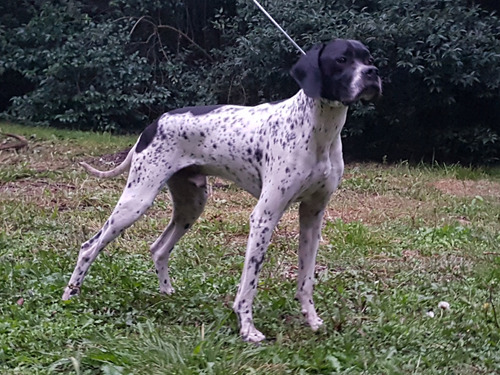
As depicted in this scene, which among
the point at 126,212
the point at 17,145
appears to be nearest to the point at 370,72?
the point at 126,212

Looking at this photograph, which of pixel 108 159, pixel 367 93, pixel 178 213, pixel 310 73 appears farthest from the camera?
pixel 108 159

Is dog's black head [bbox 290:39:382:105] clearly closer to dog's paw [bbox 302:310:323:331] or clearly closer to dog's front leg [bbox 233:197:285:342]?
dog's front leg [bbox 233:197:285:342]

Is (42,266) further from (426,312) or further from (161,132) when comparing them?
(426,312)

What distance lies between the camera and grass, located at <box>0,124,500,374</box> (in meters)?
3.59

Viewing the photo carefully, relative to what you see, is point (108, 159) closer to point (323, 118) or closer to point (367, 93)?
point (323, 118)

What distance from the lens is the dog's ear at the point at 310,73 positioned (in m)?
3.88

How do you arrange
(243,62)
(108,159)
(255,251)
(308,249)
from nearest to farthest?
(255,251), (308,249), (108,159), (243,62)

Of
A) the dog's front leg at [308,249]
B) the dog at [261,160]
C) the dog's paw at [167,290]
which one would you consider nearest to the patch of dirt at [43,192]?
the dog at [261,160]

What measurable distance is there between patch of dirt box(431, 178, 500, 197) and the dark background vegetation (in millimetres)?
1579

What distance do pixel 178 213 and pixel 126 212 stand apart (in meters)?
0.48

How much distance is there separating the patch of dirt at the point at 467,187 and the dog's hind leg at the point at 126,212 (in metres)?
5.07

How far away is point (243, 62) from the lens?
12.5 meters

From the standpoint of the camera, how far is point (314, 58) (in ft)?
13.0

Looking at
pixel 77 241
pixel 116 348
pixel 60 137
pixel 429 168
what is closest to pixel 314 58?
pixel 116 348
